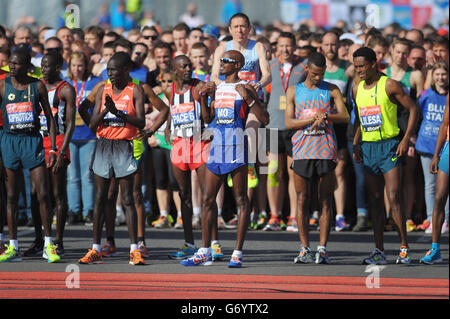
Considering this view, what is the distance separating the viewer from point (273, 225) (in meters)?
12.9

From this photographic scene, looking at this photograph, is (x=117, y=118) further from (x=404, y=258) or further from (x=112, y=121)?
(x=404, y=258)

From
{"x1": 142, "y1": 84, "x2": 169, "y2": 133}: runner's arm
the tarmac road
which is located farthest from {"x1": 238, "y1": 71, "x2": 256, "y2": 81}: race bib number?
the tarmac road

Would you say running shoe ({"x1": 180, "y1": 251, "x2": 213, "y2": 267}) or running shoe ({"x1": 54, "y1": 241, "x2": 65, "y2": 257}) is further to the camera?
running shoe ({"x1": 54, "y1": 241, "x2": 65, "y2": 257})

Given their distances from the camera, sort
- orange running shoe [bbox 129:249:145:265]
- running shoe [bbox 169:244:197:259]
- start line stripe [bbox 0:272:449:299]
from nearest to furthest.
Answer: start line stripe [bbox 0:272:449:299] < orange running shoe [bbox 129:249:145:265] < running shoe [bbox 169:244:197:259]

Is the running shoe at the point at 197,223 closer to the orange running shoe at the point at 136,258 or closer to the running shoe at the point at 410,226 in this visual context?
the running shoe at the point at 410,226

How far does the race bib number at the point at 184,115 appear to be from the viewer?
404 inches

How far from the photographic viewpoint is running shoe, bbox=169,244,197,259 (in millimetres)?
10234

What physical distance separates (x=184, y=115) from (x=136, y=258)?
5.48 feet

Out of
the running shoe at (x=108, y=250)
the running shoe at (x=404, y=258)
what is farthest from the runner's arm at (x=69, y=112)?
the running shoe at (x=404, y=258)

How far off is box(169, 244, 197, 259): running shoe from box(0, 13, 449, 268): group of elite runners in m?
0.02

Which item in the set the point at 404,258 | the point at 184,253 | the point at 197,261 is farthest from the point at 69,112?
the point at 404,258

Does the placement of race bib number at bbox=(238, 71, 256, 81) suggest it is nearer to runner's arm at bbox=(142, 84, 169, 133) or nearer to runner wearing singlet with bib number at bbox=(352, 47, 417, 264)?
runner's arm at bbox=(142, 84, 169, 133)
